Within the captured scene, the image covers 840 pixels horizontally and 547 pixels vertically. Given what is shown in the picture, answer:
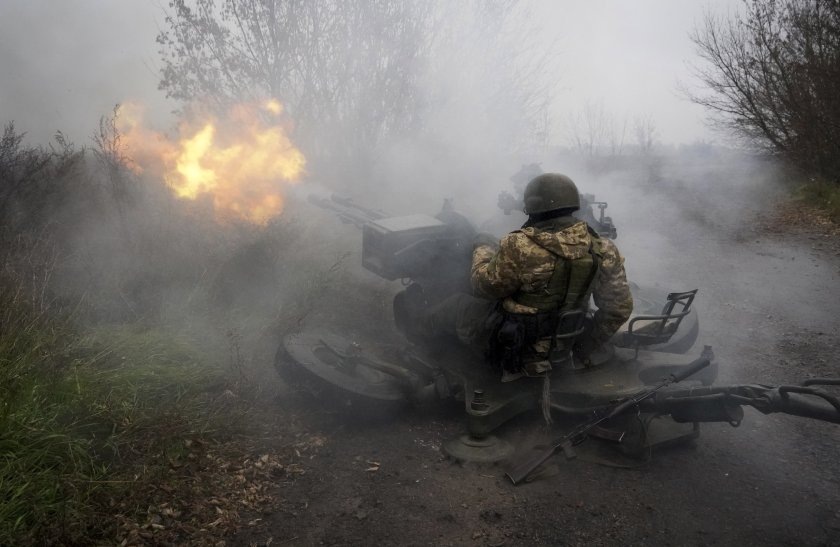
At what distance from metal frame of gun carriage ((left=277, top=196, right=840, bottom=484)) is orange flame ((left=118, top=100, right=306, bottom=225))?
3.50m

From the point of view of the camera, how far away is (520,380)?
4371 millimetres

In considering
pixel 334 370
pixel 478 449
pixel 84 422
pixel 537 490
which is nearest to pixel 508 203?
pixel 334 370

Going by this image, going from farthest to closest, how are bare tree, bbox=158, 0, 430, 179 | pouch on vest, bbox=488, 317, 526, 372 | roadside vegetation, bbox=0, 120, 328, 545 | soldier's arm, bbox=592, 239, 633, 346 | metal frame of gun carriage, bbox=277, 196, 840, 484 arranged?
bare tree, bbox=158, 0, 430, 179 < soldier's arm, bbox=592, 239, 633, 346 < pouch on vest, bbox=488, 317, 526, 372 < metal frame of gun carriage, bbox=277, 196, 840, 484 < roadside vegetation, bbox=0, 120, 328, 545

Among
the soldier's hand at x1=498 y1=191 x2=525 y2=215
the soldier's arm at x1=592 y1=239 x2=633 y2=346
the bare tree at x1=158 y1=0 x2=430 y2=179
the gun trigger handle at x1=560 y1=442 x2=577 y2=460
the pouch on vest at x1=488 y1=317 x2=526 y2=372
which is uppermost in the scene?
the bare tree at x1=158 y1=0 x2=430 y2=179

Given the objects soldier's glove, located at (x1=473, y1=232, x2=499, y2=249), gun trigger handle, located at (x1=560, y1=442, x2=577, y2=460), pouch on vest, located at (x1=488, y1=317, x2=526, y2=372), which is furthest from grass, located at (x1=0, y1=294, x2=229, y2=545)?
gun trigger handle, located at (x1=560, y1=442, x2=577, y2=460)

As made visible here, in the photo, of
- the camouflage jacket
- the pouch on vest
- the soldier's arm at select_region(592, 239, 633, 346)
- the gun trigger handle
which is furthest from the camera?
the soldier's arm at select_region(592, 239, 633, 346)

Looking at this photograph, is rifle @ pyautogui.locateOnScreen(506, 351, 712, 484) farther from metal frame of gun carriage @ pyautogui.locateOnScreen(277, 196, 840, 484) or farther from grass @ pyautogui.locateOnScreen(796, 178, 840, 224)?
grass @ pyautogui.locateOnScreen(796, 178, 840, 224)

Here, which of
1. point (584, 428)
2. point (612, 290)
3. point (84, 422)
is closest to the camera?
point (84, 422)

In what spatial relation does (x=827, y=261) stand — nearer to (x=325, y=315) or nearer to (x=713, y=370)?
(x=713, y=370)

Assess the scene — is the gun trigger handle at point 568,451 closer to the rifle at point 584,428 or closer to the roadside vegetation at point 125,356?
the rifle at point 584,428

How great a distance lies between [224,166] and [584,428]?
6.26 m

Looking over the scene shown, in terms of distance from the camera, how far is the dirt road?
3.37 metres

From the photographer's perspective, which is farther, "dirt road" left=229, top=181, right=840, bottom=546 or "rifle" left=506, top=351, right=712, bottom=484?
"rifle" left=506, top=351, right=712, bottom=484

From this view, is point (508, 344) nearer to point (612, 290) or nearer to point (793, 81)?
point (612, 290)
